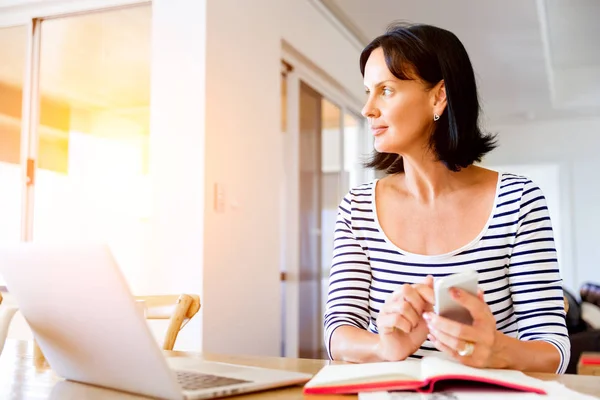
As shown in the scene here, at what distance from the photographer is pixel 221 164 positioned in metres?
2.96

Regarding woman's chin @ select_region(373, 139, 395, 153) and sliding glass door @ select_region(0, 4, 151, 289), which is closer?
woman's chin @ select_region(373, 139, 395, 153)

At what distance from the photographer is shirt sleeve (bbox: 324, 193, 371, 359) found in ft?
4.26

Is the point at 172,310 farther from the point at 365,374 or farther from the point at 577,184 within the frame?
the point at 577,184

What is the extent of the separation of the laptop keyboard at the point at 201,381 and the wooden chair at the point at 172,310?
459mm

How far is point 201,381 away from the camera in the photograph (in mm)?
805

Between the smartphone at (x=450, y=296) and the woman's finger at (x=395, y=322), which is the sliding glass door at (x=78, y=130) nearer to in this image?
the woman's finger at (x=395, y=322)

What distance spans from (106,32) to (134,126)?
1.68 ft

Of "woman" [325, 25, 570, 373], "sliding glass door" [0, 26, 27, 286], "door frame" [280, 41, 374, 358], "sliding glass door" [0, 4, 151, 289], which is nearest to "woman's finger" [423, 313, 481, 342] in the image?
"woman" [325, 25, 570, 373]

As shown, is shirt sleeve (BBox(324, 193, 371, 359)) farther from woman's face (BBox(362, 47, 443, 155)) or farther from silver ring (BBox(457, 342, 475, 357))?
silver ring (BBox(457, 342, 475, 357))

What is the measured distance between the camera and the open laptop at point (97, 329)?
2.20ft

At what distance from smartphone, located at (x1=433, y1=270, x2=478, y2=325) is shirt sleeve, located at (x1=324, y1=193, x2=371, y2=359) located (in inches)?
15.1

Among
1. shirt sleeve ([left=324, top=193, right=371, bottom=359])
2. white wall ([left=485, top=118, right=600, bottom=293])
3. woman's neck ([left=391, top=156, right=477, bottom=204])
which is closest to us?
shirt sleeve ([left=324, top=193, right=371, bottom=359])

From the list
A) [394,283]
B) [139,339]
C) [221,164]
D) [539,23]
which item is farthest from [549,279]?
[539,23]

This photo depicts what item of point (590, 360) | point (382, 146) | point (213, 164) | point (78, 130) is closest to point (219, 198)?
point (213, 164)
